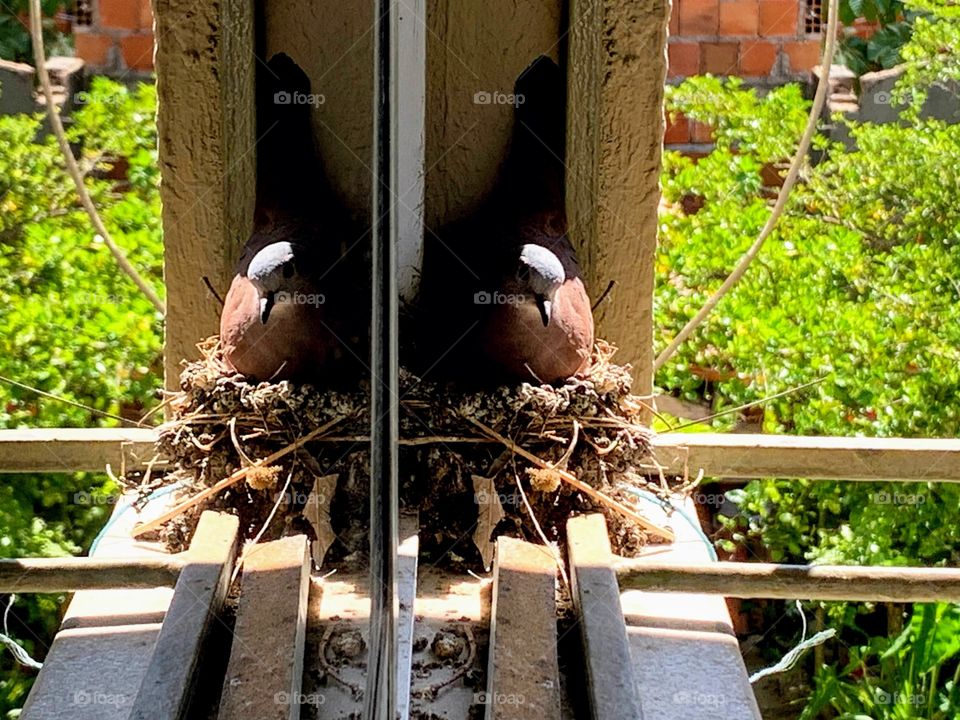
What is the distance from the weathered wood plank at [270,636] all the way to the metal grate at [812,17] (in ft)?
12.4

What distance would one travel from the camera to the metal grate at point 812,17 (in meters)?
5.08

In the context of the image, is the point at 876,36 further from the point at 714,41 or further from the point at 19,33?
the point at 19,33

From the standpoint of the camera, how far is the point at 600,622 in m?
1.67

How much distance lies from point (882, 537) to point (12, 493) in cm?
199

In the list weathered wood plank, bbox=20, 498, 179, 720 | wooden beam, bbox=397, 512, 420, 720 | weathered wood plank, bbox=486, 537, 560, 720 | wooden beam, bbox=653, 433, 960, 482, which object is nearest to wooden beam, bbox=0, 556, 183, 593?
weathered wood plank, bbox=20, 498, 179, 720

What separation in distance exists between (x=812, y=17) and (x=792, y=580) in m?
3.71

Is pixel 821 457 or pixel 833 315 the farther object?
pixel 833 315

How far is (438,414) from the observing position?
196 centimetres

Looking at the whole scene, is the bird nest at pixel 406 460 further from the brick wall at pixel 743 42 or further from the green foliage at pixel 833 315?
the brick wall at pixel 743 42

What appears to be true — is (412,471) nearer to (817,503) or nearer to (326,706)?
(326,706)

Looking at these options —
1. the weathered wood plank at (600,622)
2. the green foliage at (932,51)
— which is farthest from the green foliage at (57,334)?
the green foliage at (932,51)

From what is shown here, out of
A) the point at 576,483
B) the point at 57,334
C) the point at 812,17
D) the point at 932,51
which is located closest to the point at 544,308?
the point at 576,483

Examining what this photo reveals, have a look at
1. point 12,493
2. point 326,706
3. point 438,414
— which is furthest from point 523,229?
point 12,493

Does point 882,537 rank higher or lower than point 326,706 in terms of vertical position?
lower
